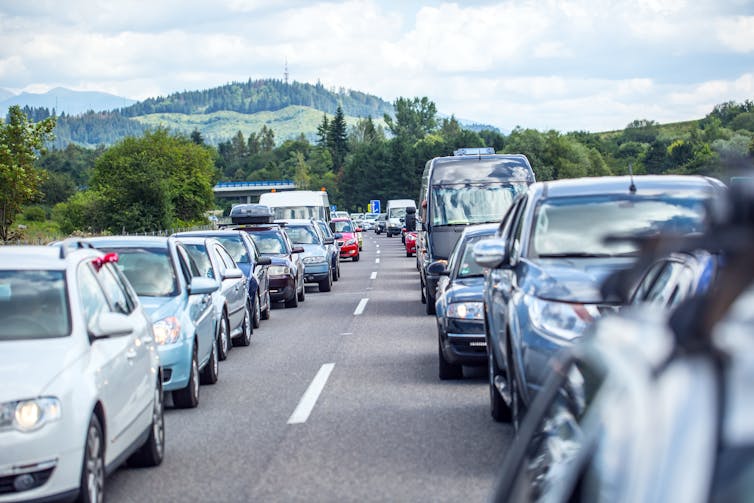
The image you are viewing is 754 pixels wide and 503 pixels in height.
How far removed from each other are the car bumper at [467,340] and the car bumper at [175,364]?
2510mm

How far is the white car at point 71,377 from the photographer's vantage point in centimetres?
588

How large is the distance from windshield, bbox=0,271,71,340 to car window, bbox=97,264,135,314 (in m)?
0.42

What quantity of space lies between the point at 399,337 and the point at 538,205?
806 centimetres

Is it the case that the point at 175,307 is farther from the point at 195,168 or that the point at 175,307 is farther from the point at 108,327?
the point at 195,168

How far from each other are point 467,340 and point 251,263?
8158 millimetres

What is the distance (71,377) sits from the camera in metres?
6.19

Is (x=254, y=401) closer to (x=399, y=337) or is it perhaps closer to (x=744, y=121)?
(x=399, y=337)

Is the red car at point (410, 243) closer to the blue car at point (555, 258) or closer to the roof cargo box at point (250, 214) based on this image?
the roof cargo box at point (250, 214)

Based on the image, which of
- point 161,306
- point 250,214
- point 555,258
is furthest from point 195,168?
point 555,258

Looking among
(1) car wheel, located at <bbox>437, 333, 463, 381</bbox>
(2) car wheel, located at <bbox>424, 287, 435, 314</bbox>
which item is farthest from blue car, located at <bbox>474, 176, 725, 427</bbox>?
(2) car wheel, located at <bbox>424, 287, 435, 314</bbox>

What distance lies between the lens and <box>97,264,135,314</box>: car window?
7.62 meters

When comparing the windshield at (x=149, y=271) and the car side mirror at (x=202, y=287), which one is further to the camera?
the windshield at (x=149, y=271)

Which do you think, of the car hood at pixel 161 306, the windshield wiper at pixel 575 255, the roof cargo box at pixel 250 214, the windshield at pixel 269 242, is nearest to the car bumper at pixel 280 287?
the windshield at pixel 269 242

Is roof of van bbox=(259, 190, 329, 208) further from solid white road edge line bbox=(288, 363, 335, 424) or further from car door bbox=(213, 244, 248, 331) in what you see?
solid white road edge line bbox=(288, 363, 335, 424)
